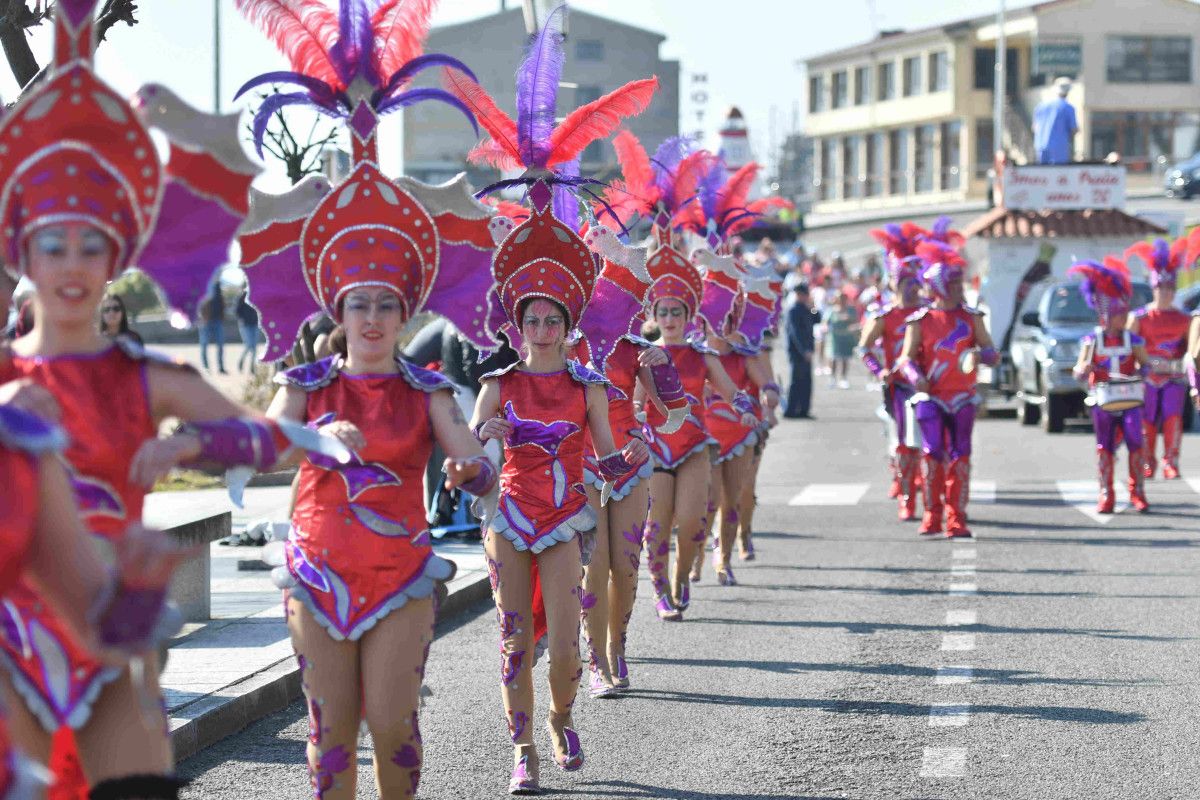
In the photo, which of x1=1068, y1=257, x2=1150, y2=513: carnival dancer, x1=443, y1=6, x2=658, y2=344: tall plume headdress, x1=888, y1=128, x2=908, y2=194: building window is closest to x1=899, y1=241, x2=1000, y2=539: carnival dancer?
x1=1068, y1=257, x2=1150, y2=513: carnival dancer

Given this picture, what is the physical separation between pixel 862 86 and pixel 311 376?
8493 cm

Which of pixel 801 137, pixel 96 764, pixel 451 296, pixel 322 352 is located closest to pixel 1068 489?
pixel 322 352

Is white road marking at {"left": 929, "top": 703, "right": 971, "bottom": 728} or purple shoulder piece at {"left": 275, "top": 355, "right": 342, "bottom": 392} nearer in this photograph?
purple shoulder piece at {"left": 275, "top": 355, "right": 342, "bottom": 392}

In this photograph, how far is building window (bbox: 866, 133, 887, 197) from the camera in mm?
87463

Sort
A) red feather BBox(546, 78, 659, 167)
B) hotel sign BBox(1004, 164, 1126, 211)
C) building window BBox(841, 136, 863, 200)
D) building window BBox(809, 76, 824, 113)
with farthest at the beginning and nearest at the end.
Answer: building window BBox(809, 76, 824, 113) → building window BBox(841, 136, 863, 200) → hotel sign BBox(1004, 164, 1126, 211) → red feather BBox(546, 78, 659, 167)

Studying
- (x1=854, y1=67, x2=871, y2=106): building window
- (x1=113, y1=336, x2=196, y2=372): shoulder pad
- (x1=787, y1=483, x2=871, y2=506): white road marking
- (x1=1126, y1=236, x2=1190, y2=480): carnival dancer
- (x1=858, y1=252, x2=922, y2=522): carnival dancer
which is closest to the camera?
(x1=113, y1=336, x2=196, y2=372): shoulder pad

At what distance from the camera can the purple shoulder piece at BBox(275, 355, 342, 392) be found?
19.8 feet

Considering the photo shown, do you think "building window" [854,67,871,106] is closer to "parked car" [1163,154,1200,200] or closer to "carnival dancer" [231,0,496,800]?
"parked car" [1163,154,1200,200]

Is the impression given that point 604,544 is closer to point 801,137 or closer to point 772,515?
point 772,515

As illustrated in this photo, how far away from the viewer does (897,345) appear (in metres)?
16.2

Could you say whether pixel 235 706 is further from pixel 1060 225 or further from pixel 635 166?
pixel 1060 225

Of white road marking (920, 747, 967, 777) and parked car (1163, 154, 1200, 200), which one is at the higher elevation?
parked car (1163, 154, 1200, 200)

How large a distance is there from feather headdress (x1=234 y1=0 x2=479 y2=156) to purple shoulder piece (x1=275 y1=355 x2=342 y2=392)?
82 centimetres


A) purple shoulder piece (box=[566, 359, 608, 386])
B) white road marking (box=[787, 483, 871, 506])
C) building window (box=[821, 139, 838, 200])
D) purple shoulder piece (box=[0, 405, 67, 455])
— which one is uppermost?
building window (box=[821, 139, 838, 200])
